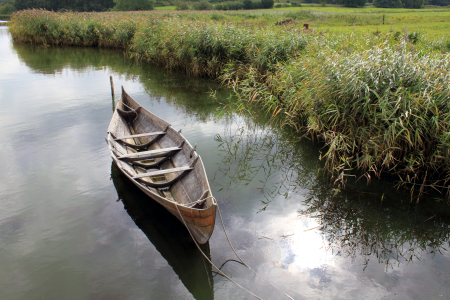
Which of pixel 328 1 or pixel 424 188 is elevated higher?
pixel 328 1

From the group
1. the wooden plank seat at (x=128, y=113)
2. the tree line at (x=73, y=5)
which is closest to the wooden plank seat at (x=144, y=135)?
the wooden plank seat at (x=128, y=113)

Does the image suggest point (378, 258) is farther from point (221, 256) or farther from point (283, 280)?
point (221, 256)

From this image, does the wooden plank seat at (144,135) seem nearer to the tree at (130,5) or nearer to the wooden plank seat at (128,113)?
the wooden plank seat at (128,113)

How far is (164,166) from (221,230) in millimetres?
2275

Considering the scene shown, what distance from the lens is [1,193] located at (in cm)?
544

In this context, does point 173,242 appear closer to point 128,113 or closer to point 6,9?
point 128,113

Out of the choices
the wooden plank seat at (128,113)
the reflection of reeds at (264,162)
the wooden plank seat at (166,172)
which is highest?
the wooden plank seat at (128,113)

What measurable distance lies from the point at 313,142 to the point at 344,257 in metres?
3.73

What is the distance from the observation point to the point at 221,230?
15.0ft

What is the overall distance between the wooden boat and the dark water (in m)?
0.42

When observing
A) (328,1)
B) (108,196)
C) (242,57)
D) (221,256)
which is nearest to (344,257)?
(221,256)

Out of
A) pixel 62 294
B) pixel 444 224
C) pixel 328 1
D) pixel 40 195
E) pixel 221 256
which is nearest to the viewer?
pixel 62 294

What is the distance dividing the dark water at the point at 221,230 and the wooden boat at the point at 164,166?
0.42 m

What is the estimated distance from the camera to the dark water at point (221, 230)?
367cm
